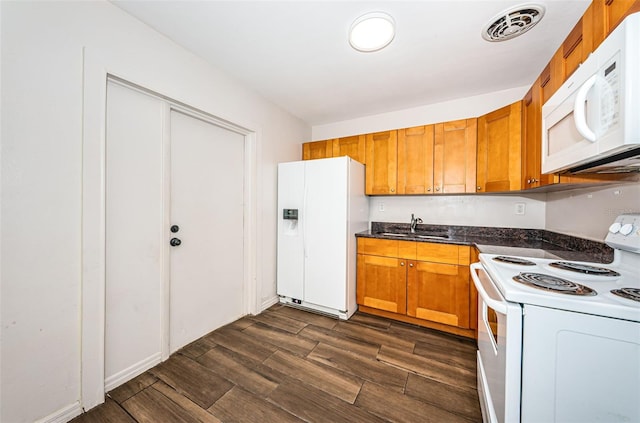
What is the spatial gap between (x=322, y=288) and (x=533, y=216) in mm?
2324

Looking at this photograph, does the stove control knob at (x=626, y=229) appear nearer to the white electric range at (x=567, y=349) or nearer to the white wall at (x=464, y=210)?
the white electric range at (x=567, y=349)

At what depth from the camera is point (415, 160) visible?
2.57m

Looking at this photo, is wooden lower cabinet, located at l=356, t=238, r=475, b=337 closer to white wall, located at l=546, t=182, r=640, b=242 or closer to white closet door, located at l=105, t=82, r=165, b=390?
white wall, located at l=546, t=182, r=640, b=242

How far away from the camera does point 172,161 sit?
6.06 feet

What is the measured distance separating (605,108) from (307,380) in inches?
80.3

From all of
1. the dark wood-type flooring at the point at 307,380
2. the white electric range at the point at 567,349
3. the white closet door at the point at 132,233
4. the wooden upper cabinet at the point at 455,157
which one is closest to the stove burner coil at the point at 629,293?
the white electric range at the point at 567,349

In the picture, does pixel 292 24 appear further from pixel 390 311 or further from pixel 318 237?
pixel 390 311

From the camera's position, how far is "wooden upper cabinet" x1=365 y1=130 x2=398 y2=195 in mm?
2670

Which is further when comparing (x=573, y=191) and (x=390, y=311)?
(x=390, y=311)

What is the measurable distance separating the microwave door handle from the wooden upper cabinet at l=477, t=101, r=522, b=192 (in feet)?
4.15

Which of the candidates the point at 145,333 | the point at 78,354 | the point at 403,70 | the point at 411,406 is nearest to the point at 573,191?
the point at 403,70

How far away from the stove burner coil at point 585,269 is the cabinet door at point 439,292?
3.00ft

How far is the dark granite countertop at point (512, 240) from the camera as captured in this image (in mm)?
1500

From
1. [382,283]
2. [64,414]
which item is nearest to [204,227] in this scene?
[64,414]
